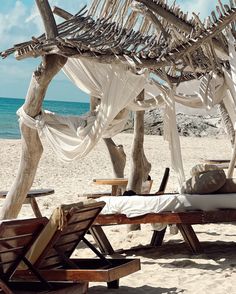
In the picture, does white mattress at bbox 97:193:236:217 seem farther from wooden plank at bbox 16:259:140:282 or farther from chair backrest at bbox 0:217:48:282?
chair backrest at bbox 0:217:48:282

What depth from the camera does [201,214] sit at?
21.7 feet

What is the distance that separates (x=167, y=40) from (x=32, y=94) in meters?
1.51

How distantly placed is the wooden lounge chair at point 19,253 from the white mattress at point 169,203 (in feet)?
5.82

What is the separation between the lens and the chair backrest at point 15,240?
4.64 meters

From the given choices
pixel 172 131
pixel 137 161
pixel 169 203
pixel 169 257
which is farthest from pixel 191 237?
pixel 137 161

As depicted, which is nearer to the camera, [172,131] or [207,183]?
[207,183]

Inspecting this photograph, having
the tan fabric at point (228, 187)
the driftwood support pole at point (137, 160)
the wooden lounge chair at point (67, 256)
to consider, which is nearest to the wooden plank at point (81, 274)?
the wooden lounge chair at point (67, 256)

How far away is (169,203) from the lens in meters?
6.75

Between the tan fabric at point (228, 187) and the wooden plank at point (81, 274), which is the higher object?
the tan fabric at point (228, 187)

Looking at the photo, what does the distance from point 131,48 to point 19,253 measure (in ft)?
7.98

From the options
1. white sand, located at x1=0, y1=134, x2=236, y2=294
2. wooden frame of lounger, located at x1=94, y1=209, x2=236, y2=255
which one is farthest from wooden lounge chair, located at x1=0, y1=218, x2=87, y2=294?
wooden frame of lounger, located at x1=94, y1=209, x2=236, y2=255

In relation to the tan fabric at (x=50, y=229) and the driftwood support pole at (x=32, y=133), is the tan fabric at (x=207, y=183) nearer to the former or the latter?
the driftwood support pole at (x=32, y=133)

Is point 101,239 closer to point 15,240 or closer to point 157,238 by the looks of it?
point 157,238

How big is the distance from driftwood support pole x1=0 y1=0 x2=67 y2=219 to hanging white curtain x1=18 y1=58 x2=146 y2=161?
0.14m
